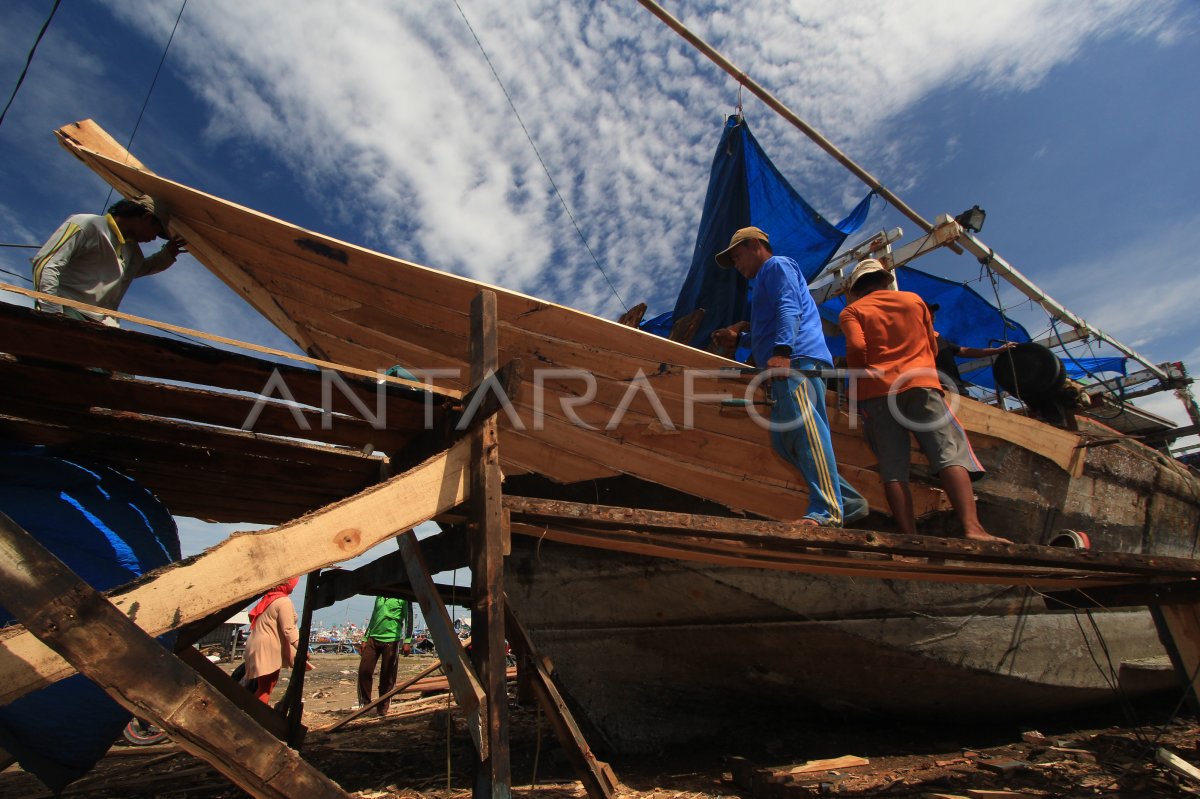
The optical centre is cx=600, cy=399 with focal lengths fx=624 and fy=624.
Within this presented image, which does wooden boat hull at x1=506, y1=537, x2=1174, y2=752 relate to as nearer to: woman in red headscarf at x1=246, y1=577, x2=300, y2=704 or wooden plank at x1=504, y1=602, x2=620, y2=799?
wooden plank at x1=504, y1=602, x2=620, y2=799

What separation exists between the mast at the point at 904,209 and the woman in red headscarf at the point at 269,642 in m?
6.38

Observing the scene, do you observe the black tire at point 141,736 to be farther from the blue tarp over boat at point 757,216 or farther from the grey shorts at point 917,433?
the blue tarp over boat at point 757,216

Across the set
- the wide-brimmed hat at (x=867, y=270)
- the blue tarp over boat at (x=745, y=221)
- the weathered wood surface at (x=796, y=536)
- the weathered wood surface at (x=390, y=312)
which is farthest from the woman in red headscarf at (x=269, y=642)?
the wide-brimmed hat at (x=867, y=270)

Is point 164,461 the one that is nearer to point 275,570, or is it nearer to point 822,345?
point 275,570

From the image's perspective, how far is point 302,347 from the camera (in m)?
3.56

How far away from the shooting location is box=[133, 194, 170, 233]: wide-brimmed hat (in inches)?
105

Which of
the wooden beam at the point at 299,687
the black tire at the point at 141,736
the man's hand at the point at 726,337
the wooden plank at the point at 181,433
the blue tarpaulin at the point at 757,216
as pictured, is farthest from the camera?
the blue tarpaulin at the point at 757,216

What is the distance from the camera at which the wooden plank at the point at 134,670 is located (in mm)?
1242

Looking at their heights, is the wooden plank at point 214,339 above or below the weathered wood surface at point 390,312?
below

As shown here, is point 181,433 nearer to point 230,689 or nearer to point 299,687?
point 230,689

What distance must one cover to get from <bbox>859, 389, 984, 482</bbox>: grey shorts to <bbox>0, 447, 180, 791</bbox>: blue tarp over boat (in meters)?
3.40

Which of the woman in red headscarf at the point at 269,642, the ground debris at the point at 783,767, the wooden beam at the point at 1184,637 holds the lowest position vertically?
the ground debris at the point at 783,767

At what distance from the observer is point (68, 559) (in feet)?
7.25

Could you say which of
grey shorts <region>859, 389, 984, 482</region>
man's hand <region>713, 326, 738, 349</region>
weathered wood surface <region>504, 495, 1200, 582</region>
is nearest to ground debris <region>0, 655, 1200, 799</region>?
weathered wood surface <region>504, 495, 1200, 582</region>
